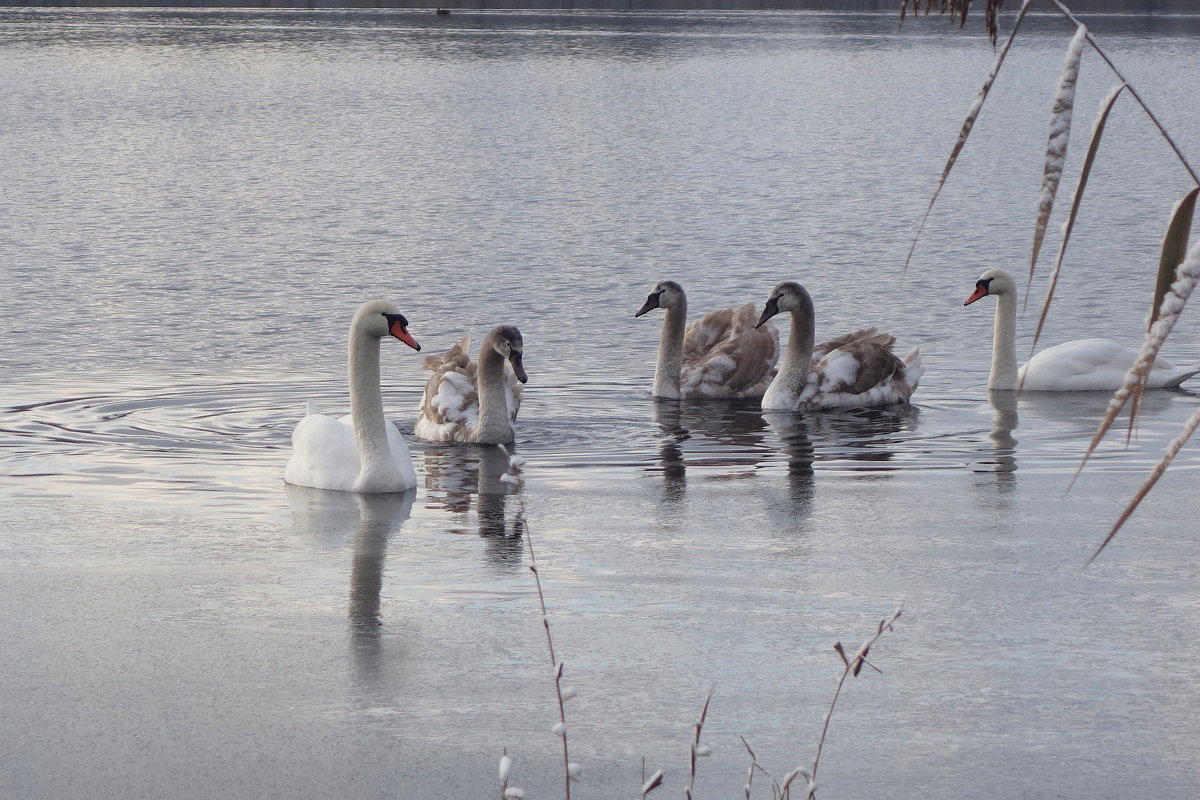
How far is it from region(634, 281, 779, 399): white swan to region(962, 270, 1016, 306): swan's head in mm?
1416

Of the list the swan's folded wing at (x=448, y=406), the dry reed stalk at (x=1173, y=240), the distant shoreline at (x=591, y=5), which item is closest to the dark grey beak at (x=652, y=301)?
the swan's folded wing at (x=448, y=406)

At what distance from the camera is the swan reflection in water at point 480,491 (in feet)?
25.6

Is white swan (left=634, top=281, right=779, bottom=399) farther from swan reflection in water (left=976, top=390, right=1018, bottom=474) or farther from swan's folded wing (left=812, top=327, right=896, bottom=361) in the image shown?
swan reflection in water (left=976, top=390, right=1018, bottom=474)

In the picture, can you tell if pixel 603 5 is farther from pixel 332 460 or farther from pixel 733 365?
pixel 332 460

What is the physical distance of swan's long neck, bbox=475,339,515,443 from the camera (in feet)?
33.8

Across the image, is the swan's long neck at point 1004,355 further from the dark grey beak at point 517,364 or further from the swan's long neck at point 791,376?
the dark grey beak at point 517,364

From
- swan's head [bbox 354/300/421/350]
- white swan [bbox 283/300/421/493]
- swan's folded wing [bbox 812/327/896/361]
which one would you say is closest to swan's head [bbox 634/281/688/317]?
swan's folded wing [bbox 812/327/896/361]

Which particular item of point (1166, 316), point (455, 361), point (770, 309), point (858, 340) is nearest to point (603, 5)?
point (770, 309)

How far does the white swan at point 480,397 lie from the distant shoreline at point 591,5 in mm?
110540

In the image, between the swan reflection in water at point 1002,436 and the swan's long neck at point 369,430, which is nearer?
the swan's long neck at point 369,430

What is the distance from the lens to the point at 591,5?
132 metres

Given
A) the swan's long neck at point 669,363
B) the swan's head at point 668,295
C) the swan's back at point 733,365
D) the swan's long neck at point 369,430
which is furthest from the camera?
the swan's head at point 668,295

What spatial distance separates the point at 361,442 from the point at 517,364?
149 centimetres

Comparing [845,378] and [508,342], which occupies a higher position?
[508,342]
